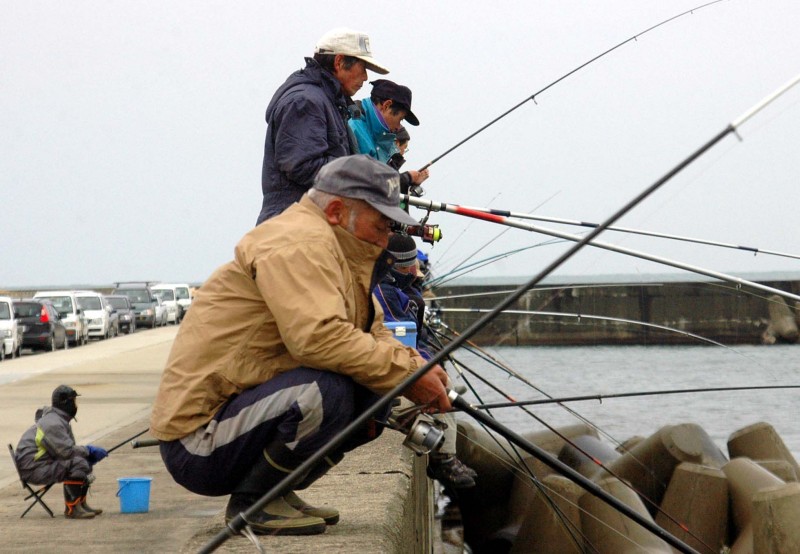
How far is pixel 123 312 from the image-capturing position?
42438 mm

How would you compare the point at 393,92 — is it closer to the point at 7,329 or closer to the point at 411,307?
the point at 411,307

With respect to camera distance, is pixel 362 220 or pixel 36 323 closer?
pixel 362 220

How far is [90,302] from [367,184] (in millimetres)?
35259

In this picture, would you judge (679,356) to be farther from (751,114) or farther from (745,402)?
(751,114)

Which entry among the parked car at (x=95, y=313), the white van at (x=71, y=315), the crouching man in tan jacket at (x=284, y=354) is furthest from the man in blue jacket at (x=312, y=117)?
the parked car at (x=95, y=313)

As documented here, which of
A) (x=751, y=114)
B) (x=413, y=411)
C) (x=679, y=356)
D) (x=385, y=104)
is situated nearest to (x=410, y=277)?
(x=385, y=104)

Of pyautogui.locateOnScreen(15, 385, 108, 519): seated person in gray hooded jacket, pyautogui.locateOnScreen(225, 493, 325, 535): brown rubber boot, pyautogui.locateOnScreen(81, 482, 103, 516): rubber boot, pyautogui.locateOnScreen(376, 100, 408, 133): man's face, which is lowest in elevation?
pyautogui.locateOnScreen(81, 482, 103, 516): rubber boot

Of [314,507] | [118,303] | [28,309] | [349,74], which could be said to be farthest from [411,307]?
[118,303]

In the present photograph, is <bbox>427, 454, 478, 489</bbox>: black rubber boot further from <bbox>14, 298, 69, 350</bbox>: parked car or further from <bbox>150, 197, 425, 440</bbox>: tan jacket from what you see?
<bbox>14, 298, 69, 350</bbox>: parked car

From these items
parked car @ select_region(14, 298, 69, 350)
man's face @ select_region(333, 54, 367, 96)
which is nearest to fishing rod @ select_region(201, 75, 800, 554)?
man's face @ select_region(333, 54, 367, 96)

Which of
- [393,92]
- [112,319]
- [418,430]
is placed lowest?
[418,430]

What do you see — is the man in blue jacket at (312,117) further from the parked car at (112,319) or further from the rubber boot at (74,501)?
the parked car at (112,319)

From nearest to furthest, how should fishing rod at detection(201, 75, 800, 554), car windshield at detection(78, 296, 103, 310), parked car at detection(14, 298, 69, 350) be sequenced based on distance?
fishing rod at detection(201, 75, 800, 554), parked car at detection(14, 298, 69, 350), car windshield at detection(78, 296, 103, 310)

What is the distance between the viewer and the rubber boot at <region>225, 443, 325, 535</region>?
138 inches
